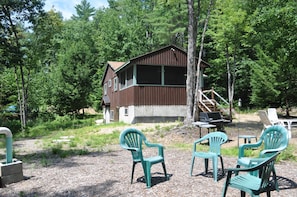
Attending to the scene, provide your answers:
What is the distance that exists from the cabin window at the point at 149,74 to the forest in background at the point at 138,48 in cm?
383

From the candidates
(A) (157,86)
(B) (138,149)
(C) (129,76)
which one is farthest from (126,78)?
(B) (138,149)

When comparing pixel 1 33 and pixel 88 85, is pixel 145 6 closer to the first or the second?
pixel 88 85

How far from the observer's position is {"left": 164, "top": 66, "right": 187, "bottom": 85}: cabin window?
16.1m

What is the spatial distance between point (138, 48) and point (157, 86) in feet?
51.4

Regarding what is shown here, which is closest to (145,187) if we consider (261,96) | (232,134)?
(232,134)

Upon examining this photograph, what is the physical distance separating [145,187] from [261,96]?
58.0 ft

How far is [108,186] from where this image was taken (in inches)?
169

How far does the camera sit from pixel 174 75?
642 inches

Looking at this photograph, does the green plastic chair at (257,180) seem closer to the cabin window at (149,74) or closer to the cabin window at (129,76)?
the cabin window at (149,74)

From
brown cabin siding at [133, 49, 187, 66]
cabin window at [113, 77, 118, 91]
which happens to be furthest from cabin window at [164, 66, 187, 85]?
cabin window at [113, 77, 118, 91]

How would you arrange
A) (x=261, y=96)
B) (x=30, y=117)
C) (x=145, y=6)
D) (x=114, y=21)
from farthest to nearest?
(x=145, y=6) < (x=114, y=21) < (x=30, y=117) < (x=261, y=96)

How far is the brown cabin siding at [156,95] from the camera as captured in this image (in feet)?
50.3

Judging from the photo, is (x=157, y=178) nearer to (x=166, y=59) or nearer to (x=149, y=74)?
(x=149, y=74)

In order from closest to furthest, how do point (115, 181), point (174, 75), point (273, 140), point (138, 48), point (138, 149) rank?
point (273, 140) → point (138, 149) → point (115, 181) → point (174, 75) → point (138, 48)
